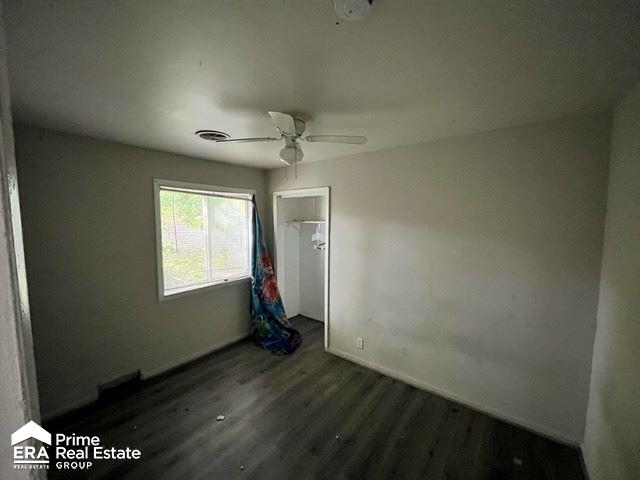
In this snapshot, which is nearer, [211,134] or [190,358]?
[211,134]

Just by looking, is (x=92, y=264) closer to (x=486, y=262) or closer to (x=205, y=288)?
(x=205, y=288)

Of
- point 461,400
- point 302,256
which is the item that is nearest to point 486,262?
point 461,400

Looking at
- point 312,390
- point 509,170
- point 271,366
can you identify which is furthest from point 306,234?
point 509,170

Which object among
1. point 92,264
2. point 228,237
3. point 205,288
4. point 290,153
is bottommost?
point 205,288

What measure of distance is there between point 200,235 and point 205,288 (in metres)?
0.64

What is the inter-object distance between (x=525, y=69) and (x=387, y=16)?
0.81 metres

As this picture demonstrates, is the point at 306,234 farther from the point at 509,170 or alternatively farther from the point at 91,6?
the point at 91,6

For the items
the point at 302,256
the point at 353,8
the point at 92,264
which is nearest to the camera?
the point at 353,8

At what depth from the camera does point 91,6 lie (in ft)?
2.97

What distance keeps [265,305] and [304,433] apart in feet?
5.56

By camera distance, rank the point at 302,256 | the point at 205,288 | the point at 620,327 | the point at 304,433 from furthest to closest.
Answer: the point at 302,256 < the point at 205,288 < the point at 304,433 < the point at 620,327

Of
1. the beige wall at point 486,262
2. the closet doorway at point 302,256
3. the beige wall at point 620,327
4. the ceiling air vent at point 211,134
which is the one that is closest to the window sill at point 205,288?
the closet doorway at point 302,256

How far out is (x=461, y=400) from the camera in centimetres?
230

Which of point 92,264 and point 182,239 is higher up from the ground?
point 182,239
